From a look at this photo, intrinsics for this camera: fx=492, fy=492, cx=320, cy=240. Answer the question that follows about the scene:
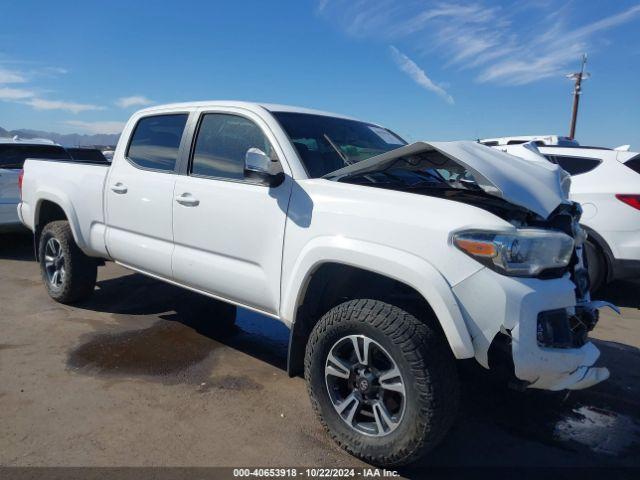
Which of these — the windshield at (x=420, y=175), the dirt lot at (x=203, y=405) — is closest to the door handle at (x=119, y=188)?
the dirt lot at (x=203, y=405)

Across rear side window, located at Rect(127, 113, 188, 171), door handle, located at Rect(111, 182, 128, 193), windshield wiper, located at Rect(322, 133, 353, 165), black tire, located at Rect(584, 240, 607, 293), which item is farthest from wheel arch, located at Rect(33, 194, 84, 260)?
black tire, located at Rect(584, 240, 607, 293)

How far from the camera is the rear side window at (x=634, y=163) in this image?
226 inches

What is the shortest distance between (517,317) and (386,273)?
0.65m

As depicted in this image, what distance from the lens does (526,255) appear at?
7.63ft

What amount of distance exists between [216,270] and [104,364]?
1.26 meters

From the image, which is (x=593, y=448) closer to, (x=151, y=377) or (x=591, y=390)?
(x=591, y=390)

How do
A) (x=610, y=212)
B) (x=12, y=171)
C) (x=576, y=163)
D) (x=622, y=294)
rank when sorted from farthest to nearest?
1. (x=12, y=171)
2. (x=622, y=294)
3. (x=576, y=163)
4. (x=610, y=212)

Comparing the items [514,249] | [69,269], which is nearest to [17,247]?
[69,269]

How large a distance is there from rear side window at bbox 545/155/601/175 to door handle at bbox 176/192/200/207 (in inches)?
177

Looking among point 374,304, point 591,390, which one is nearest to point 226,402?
point 374,304

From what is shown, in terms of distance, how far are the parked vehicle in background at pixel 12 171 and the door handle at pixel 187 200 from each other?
5.19 meters

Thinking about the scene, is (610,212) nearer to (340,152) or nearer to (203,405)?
(340,152)

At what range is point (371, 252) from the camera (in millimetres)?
2553

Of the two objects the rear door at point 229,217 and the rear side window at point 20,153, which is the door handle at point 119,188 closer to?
the rear door at point 229,217
